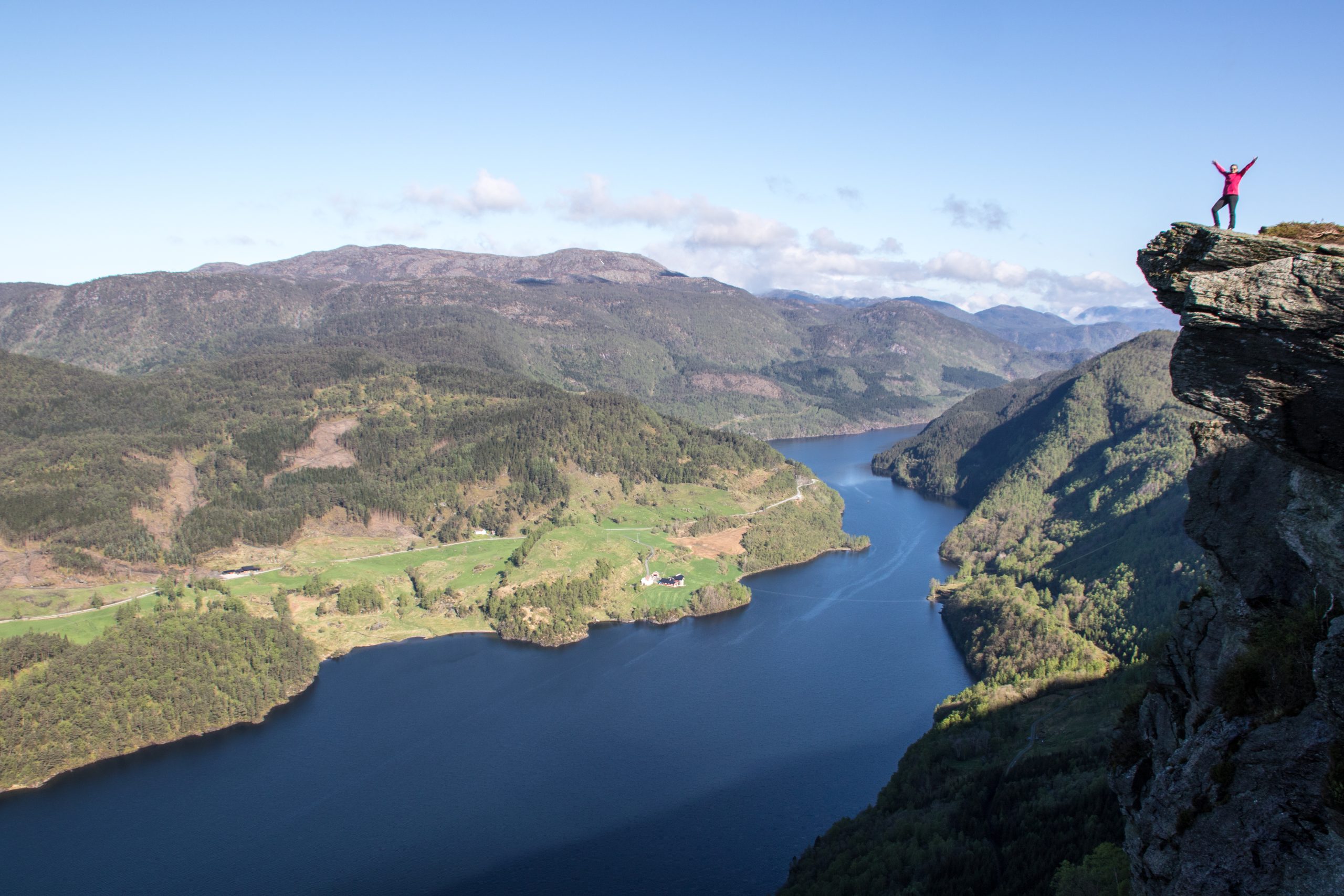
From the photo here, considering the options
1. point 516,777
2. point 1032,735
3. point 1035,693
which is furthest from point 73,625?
point 1035,693

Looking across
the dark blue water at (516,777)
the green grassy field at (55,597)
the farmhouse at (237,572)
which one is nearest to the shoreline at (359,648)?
the dark blue water at (516,777)

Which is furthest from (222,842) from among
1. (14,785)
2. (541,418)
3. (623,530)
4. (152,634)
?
(541,418)

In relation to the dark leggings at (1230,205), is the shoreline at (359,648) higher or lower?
lower

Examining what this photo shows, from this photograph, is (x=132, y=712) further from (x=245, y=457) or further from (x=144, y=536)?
(x=245, y=457)

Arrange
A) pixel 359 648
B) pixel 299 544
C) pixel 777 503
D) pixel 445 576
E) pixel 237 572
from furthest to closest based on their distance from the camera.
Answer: pixel 777 503
pixel 299 544
pixel 445 576
pixel 237 572
pixel 359 648

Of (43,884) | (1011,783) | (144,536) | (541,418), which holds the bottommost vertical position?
(43,884)

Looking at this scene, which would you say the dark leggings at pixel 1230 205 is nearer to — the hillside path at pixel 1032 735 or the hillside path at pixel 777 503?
the hillside path at pixel 1032 735

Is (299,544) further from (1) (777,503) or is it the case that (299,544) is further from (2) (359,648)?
(1) (777,503)
